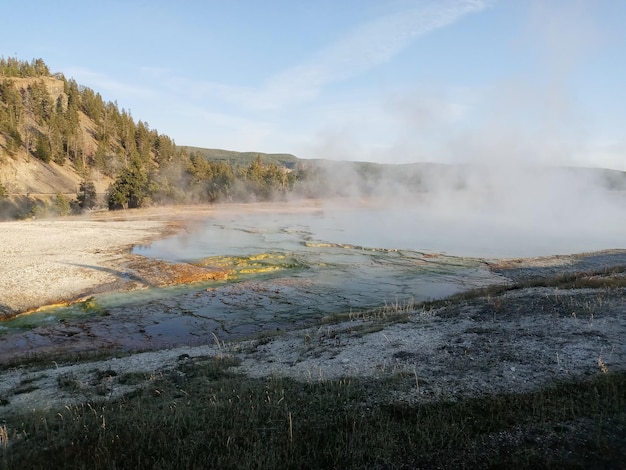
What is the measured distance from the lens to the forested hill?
2383 inches

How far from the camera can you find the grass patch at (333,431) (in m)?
4.49

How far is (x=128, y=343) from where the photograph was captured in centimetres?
1334

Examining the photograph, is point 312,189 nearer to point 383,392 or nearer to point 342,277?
point 342,277

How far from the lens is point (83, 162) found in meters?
81.8

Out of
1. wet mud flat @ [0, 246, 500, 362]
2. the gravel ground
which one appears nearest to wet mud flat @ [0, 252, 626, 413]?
the gravel ground

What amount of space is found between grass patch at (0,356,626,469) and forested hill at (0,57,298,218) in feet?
178

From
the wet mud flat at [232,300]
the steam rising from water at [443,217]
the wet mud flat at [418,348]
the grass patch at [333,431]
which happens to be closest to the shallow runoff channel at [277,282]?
the wet mud flat at [232,300]

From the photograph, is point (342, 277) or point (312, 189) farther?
point (312, 189)

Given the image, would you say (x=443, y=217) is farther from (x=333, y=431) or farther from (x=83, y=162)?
(x=83, y=162)

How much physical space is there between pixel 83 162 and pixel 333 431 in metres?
90.1

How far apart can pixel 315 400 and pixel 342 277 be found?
54.2 ft

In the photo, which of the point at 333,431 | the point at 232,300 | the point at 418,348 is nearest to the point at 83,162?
the point at 232,300

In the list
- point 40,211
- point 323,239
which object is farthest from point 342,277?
point 40,211

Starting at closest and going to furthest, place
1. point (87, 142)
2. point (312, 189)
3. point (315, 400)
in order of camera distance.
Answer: point (315, 400)
point (87, 142)
point (312, 189)
